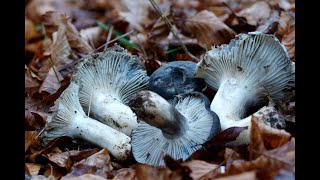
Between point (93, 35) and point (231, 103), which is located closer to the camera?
point (231, 103)

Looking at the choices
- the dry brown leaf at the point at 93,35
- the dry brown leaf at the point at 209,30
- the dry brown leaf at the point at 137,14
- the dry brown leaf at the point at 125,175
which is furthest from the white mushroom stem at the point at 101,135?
the dry brown leaf at the point at 137,14

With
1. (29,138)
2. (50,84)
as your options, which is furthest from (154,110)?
A: (50,84)

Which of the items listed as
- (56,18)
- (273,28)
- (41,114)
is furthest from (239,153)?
(56,18)

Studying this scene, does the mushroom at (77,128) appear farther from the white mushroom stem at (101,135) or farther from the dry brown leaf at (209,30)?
the dry brown leaf at (209,30)

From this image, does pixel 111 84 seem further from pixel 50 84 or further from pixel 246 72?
pixel 50 84

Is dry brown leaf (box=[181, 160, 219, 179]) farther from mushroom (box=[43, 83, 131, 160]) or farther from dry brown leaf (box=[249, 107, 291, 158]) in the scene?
mushroom (box=[43, 83, 131, 160])

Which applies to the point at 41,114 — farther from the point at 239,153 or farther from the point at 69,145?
the point at 239,153
